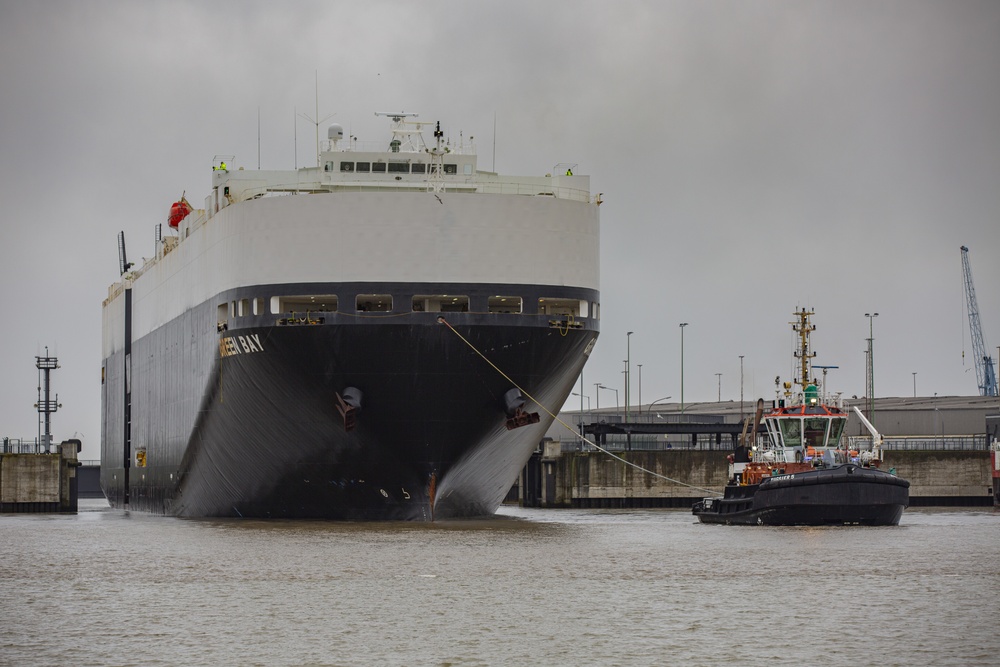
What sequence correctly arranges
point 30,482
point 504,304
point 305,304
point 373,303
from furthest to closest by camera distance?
point 30,482 → point 305,304 → point 504,304 → point 373,303

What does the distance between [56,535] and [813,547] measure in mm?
19905

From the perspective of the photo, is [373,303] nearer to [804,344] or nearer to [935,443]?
[804,344]

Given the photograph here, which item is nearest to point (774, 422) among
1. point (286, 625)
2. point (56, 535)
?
point (56, 535)

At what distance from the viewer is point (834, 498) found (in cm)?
3938

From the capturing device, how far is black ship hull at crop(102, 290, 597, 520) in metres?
36.1

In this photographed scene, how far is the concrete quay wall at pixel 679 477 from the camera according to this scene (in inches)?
2472

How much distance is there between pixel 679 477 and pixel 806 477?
24302 mm

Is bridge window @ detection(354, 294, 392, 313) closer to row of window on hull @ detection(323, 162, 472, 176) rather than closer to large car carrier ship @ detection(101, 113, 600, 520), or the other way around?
large car carrier ship @ detection(101, 113, 600, 520)

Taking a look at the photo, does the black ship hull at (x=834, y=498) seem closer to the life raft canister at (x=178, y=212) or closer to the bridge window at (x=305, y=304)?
the bridge window at (x=305, y=304)

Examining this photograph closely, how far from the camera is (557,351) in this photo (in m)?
37.6

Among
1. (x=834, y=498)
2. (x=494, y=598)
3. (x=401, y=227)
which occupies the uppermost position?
(x=401, y=227)

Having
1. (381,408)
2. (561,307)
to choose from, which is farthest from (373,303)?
(561,307)

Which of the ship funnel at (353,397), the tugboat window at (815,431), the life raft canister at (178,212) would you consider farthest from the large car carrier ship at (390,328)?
the life raft canister at (178,212)

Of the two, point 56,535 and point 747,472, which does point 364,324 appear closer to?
point 56,535
